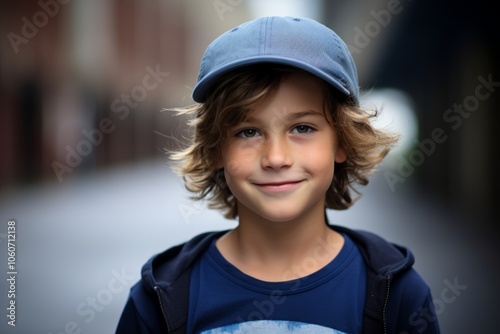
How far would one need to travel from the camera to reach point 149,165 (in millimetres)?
26016

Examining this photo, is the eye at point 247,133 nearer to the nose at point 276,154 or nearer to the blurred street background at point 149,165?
the nose at point 276,154

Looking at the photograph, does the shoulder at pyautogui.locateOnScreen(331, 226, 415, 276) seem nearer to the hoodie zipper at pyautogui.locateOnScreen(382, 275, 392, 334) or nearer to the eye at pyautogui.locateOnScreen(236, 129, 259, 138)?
the hoodie zipper at pyautogui.locateOnScreen(382, 275, 392, 334)

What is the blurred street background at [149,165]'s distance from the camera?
5.44 metres

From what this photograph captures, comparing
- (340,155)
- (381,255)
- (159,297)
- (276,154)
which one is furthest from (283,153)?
(159,297)

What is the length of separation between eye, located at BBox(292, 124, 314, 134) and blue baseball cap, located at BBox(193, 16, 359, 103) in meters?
0.18

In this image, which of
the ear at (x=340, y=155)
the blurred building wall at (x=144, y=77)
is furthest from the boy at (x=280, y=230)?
the blurred building wall at (x=144, y=77)

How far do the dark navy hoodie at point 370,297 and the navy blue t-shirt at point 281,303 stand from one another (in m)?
0.04

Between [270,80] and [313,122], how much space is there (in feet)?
0.71

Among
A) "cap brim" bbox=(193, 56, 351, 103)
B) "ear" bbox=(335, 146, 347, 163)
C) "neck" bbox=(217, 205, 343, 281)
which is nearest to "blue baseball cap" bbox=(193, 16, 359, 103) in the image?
"cap brim" bbox=(193, 56, 351, 103)

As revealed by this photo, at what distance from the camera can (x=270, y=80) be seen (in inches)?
82.4

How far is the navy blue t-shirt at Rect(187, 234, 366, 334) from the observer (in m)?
2.08

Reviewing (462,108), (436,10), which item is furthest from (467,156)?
(436,10)

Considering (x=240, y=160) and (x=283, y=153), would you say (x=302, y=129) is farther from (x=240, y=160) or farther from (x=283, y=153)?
(x=240, y=160)

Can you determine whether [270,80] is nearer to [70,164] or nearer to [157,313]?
[157,313]
